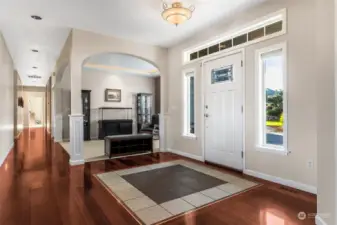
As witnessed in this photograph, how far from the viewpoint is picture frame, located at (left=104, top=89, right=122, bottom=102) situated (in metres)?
8.58

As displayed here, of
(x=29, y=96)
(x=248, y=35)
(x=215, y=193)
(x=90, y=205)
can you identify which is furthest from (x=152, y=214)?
(x=29, y=96)

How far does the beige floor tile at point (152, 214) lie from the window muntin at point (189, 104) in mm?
2852

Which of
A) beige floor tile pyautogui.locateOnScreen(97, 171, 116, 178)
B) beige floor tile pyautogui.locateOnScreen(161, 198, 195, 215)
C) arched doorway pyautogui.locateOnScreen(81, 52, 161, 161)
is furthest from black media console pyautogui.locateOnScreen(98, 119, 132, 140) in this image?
beige floor tile pyautogui.locateOnScreen(161, 198, 195, 215)

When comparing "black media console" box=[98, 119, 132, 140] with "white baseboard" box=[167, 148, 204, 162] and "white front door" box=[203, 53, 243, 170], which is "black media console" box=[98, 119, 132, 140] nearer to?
"white baseboard" box=[167, 148, 204, 162]

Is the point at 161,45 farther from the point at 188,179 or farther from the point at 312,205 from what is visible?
the point at 312,205

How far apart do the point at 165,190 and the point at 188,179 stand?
23.6 inches

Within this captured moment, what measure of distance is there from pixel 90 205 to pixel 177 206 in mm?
1028

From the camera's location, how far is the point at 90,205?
240 centimetres

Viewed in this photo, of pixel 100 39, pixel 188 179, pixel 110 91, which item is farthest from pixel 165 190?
pixel 110 91

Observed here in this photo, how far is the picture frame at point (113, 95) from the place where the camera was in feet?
28.1

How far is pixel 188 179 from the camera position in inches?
131

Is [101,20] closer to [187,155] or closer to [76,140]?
[76,140]

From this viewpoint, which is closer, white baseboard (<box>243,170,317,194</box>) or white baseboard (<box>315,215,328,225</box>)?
white baseboard (<box>315,215,328,225</box>)

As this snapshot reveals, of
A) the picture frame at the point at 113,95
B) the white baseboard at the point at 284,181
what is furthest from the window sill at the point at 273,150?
the picture frame at the point at 113,95
